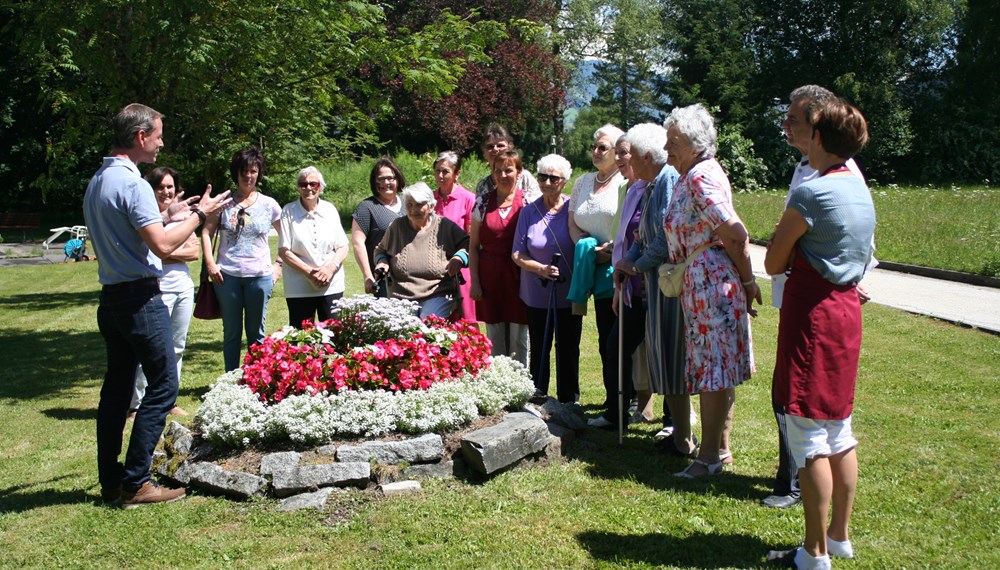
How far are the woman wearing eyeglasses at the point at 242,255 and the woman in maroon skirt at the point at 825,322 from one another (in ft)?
15.1

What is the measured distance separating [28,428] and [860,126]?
21.0ft

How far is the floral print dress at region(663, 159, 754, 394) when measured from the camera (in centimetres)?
470

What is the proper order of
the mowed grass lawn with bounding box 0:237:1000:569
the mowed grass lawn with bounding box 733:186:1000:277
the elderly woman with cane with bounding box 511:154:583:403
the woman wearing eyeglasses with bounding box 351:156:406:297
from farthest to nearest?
the mowed grass lawn with bounding box 733:186:1000:277, the woman wearing eyeglasses with bounding box 351:156:406:297, the elderly woman with cane with bounding box 511:154:583:403, the mowed grass lawn with bounding box 0:237:1000:569

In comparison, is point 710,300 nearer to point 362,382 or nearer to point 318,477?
point 362,382

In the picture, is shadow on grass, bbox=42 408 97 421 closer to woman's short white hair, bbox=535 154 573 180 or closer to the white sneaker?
woman's short white hair, bbox=535 154 573 180

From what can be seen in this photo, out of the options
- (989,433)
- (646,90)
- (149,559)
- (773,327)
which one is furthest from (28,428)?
(646,90)

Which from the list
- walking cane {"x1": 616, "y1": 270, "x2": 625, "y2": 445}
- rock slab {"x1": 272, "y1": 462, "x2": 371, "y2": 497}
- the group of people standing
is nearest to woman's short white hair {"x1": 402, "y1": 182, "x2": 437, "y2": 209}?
the group of people standing

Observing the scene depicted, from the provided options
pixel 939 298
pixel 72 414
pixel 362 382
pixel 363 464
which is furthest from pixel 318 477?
pixel 939 298

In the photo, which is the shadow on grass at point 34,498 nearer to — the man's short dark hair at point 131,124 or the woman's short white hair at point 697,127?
the man's short dark hair at point 131,124

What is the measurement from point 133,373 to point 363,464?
139 centimetres

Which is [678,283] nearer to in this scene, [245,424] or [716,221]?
[716,221]

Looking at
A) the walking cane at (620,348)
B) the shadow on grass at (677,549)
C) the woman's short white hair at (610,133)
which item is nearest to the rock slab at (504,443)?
the walking cane at (620,348)

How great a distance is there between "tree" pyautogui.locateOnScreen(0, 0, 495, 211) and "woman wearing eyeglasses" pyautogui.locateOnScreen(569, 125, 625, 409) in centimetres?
438

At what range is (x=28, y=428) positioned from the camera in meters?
6.82
